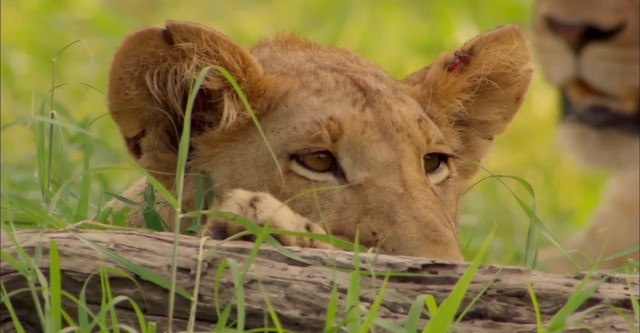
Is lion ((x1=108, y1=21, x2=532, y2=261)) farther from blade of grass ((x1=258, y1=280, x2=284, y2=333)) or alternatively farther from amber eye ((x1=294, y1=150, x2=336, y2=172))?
blade of grass ((x1=258, y1=280, x2=284, y2=333))

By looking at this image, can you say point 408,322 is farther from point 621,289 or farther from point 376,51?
point 376,51

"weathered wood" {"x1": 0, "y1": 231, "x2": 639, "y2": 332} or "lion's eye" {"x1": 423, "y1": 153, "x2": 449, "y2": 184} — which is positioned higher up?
"lion's eye" {"x1": 423, "y1": 153, "x2": 449, "y2": 184}

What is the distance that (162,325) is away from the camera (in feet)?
6.71

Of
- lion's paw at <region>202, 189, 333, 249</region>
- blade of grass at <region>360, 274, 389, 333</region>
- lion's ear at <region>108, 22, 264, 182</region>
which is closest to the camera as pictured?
blade of grass at <region>360, 274, 389, 333</region>

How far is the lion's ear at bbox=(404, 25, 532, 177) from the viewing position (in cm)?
280

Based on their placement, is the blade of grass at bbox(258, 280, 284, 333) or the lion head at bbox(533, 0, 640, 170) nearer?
the blade of grass at bbox(258, 280, 284, 333)

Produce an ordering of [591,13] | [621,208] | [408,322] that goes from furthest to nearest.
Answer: [621,208], [591,13], [408,322]

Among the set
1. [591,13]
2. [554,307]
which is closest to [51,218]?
[554,307]

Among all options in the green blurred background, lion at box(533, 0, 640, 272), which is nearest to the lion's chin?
lion at box(533, 0, 640, 272)

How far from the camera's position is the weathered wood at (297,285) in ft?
6.72

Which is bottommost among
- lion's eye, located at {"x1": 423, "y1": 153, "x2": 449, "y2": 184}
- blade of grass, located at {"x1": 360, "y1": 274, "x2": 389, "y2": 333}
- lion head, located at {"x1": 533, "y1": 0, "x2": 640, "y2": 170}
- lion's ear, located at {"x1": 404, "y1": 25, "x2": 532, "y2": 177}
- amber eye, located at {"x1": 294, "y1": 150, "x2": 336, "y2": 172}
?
blade of grass, located at {"x1": 360, "y1": 274, "x2": 389, "y2": 333}

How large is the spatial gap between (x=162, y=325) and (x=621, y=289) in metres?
0.68

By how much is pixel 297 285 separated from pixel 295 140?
17.7 inches

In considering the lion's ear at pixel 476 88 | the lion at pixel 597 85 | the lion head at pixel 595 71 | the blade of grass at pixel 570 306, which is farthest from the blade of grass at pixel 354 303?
the lion head at pixel 595 71
